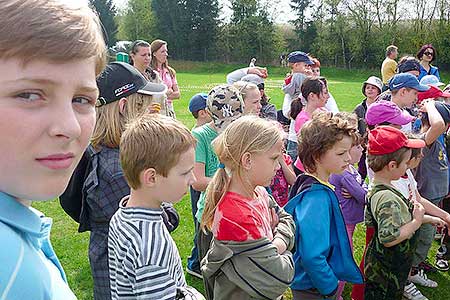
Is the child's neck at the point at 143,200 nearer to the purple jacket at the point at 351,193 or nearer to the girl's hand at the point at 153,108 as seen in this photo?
the girl's hand at the point at 153,108

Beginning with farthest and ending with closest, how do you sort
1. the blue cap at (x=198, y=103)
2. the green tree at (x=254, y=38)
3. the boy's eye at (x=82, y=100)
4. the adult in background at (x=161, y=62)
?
the green tree at (x=254, y=38), the adult in background at (x=161, y=62), the blue cap at (x=198, y=103), the boy's eye at (x=82, y=100)

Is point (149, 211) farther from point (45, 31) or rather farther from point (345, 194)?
point (345, 194)

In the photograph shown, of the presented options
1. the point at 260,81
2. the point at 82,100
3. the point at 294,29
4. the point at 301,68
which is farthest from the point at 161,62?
the point at 294,29

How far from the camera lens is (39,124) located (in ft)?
2.92

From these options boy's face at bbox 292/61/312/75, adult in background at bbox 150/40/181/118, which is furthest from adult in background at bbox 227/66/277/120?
adult in background at bbox 150/40/181/118

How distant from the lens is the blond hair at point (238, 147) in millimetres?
2664

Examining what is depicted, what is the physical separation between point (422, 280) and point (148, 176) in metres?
3.53

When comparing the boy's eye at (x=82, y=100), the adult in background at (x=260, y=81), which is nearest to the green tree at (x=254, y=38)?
the adult in background at (x=260, y=81)

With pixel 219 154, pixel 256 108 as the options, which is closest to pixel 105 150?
pixel 219 154

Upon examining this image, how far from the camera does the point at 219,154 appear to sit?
280 cm

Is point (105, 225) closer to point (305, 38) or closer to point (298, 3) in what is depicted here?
point (305, 38)

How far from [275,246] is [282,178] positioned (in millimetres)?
2097

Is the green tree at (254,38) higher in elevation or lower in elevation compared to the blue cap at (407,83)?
higher

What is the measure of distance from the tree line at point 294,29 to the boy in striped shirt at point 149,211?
1687 inches
